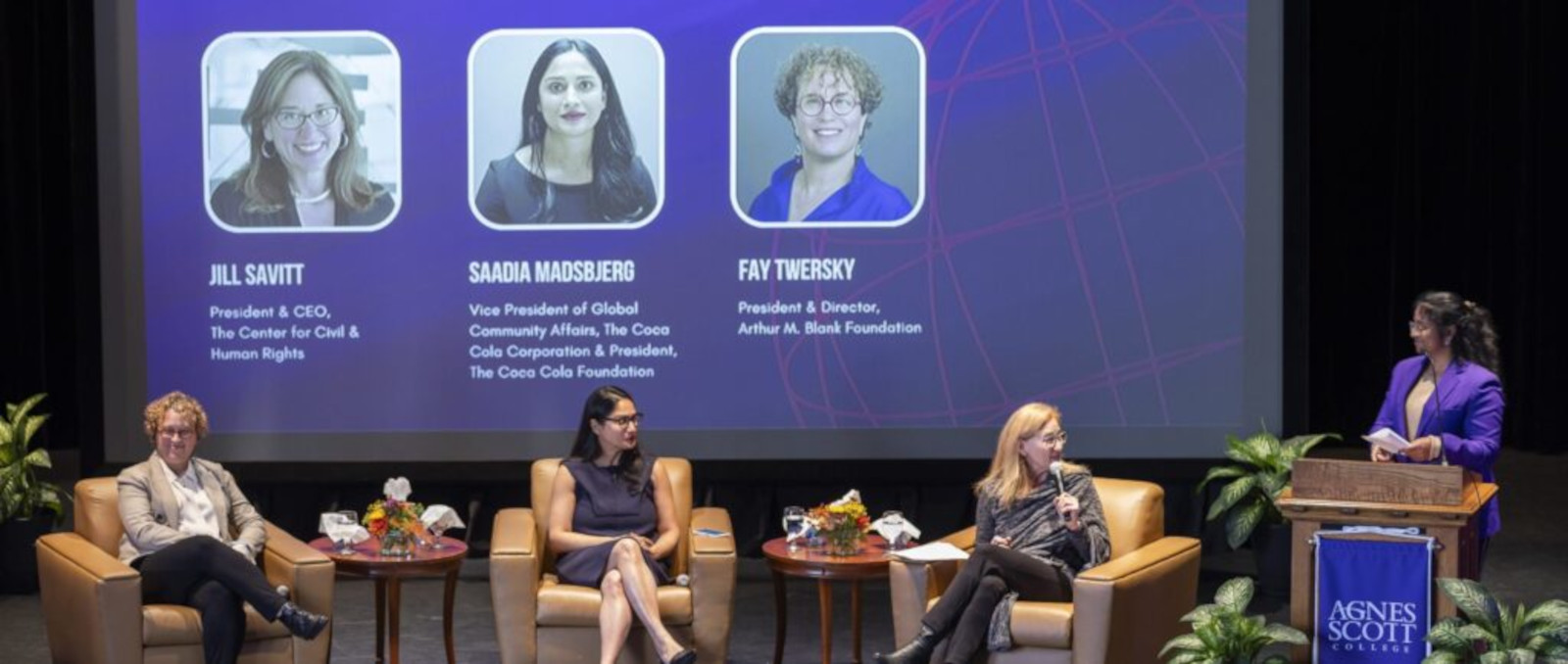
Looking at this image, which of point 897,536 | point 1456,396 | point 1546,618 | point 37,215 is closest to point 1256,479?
point 1456,396

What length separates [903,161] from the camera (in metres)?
7.52

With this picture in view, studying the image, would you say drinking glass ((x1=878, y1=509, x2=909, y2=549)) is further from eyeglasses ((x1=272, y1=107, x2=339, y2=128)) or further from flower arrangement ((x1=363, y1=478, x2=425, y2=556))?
eyeglasses ((x1=272, y1=107, x2=339, y2=128))

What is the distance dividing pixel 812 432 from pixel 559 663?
7.00 ft

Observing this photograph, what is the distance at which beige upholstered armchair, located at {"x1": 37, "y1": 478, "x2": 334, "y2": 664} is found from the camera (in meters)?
5.46

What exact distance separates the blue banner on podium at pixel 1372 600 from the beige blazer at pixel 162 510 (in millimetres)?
3078

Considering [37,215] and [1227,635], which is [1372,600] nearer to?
[1227,635]

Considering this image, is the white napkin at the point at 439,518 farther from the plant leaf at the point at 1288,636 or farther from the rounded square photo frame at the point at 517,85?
the plant leaf at the point at 1288,636

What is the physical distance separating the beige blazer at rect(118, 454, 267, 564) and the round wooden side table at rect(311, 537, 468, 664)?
229 mm

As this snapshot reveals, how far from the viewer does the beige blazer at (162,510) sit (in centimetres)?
577

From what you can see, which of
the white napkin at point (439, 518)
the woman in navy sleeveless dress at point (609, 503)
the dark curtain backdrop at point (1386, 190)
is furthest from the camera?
the dark curtain backdrop at point (1386, 190)

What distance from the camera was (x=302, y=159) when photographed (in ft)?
24.5

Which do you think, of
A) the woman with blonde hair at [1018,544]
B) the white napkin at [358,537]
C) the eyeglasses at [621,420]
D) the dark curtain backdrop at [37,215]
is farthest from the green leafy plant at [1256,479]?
the dark curtain backdrop at [37,215]

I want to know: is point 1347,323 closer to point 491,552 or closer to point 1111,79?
point 1111,79

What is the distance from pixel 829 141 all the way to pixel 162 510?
9.48ft
